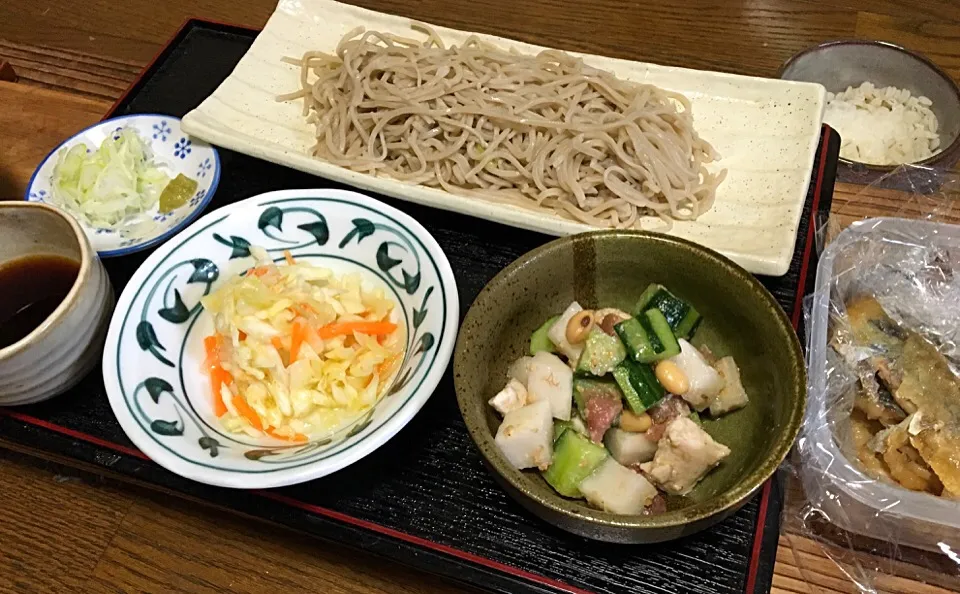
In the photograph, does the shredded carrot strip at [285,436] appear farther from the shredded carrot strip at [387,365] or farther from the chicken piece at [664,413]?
the chicken piece at [664,413]

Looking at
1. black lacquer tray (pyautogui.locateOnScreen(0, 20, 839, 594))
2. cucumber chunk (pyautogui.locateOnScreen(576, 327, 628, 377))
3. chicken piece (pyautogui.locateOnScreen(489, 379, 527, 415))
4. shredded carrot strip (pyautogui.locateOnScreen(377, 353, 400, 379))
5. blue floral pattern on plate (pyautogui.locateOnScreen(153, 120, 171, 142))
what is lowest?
black lacquer tray (pyautogui.locateOnScreen(0, 20, 839, 594))

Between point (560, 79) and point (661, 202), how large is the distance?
495 mm

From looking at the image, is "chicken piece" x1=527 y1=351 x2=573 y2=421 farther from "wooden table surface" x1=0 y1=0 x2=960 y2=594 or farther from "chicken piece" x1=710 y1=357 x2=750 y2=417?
"wooden table surface" x1=0 y1=0 x2=960 y2=594

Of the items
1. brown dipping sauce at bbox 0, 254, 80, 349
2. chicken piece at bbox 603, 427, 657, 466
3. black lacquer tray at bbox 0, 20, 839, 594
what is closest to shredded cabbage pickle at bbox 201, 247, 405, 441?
black lacquer tray at bbox 0, 20, 839, 594

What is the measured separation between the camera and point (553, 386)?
1376mm

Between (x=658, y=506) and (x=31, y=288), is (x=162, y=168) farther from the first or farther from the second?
(x=658, y=506)

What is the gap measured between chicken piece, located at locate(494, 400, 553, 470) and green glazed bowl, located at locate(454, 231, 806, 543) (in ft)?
0.09

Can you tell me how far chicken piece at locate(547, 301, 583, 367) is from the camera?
1.43 meters

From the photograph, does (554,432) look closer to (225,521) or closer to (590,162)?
(225,521)

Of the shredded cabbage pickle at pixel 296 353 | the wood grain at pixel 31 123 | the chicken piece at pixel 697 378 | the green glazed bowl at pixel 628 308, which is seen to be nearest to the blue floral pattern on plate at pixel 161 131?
the wood grain at pixel 31 123

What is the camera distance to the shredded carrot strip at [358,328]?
155 centimetres

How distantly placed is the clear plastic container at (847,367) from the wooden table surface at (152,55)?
0.09 metres

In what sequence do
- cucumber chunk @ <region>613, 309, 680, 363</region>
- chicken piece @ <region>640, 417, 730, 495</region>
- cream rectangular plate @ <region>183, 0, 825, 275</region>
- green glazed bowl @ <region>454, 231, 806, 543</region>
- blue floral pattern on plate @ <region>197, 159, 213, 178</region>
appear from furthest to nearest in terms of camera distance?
1. blue floral pattern on plate @ <region>197, 159, 213, 178</region>
2. cream rectangular plate @ <region>183, 0, 825, 275</region>
3. cucumber chunk @ <region>613, 309, 680, 363</region>
4. chicken piece @ <region>640, 417, 730, 495</region>
5. green glazed bowl @ <region>454, 231, 806, 543</region>

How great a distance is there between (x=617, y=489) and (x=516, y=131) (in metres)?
1.17
